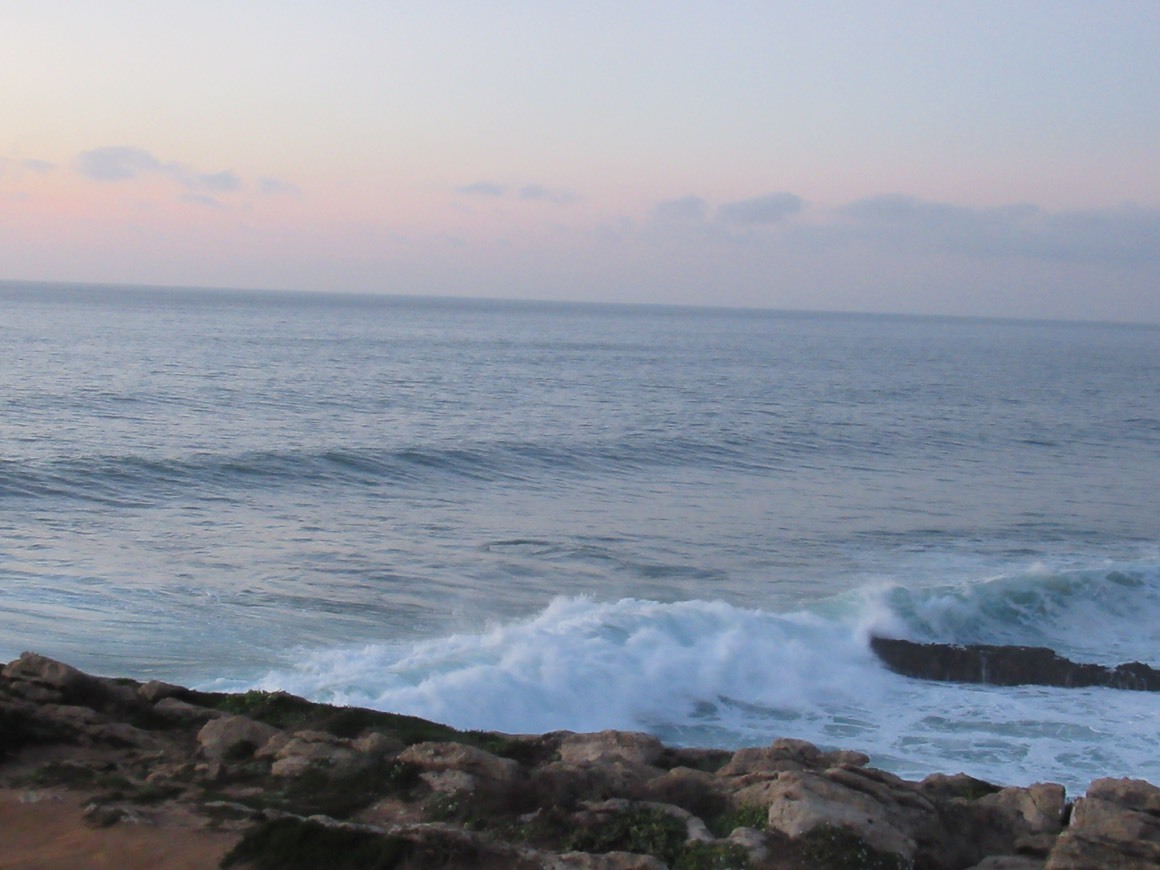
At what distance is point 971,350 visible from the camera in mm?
148750

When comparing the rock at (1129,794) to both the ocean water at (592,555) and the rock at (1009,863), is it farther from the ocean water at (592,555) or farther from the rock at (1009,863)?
the ocean water at (592,555)

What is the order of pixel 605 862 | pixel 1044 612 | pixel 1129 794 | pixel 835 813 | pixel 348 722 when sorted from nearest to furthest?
pixel 605 862, pixel 835 813, pixel 1129 794, pixel 348 722, pixel 1044 612

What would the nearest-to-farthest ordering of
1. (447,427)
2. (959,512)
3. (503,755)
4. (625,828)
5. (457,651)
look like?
(625,828) → (503,755) → (457,651) → (959,512) → (447,427)

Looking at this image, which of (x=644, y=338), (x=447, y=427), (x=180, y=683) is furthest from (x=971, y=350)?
(x=180, y=683)

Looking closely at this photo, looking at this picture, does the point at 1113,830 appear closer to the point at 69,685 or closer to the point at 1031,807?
the point at 1031,807

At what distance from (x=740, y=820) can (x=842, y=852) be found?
3.67 feet

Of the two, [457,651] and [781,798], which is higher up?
[781,798]

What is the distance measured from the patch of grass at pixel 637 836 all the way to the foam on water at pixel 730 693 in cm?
815

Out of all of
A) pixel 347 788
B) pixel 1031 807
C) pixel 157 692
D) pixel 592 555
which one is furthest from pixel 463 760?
pixel 592 555

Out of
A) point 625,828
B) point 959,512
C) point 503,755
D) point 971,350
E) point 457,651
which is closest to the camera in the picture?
point 625,828

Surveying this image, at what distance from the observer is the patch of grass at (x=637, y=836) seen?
950 centimetres

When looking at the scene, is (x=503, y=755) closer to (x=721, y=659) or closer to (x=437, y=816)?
(x=437, y=816)

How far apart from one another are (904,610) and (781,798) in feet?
54.0

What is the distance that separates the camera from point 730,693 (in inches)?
807
